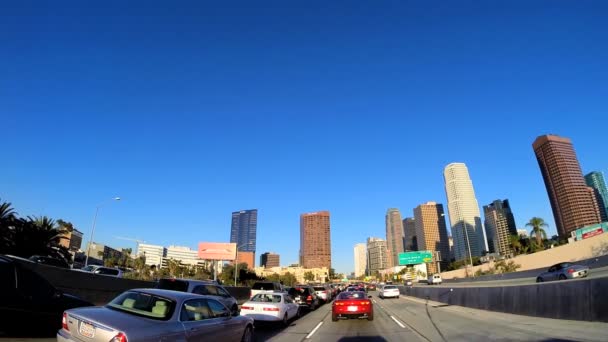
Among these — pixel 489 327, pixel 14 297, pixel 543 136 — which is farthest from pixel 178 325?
pixel 543 136

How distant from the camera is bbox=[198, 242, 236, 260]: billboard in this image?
96062mm

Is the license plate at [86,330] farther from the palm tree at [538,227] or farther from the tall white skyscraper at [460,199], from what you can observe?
the tall white skyscraper at [460,199]

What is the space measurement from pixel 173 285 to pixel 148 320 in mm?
8661

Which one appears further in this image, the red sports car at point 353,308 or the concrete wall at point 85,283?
the red sports car at point 353,308

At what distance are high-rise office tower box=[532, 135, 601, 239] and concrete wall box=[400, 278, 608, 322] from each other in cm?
15830

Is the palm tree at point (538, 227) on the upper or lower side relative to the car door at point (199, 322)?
upper

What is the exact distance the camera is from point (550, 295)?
13.6 meters

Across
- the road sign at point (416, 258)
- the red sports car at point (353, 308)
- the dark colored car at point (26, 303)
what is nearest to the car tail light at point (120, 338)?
the dark colored car at point (26, 303)

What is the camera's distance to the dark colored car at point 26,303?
8.55 metres

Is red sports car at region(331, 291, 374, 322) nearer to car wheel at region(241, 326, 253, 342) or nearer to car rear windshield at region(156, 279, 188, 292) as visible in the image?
car rear windshield at region(156, 279, 188, 292)

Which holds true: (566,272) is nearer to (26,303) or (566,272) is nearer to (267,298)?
(267,298)

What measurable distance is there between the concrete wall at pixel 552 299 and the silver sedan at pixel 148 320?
10.00 meters

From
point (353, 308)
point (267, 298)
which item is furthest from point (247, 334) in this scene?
point (353, 308)

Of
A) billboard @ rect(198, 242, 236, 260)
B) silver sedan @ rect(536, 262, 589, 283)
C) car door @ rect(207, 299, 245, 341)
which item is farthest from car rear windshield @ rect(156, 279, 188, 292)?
billboard @ rect(198, 242, 236, 260)
